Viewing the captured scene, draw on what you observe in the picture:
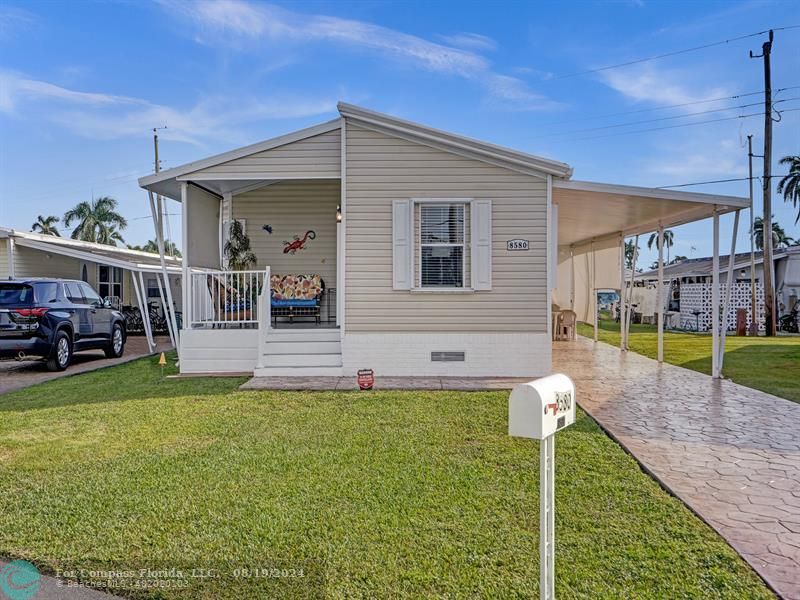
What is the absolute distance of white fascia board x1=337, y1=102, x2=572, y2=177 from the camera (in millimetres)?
7672

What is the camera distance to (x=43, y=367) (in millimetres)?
9734

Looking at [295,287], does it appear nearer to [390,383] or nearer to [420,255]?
[420,255]

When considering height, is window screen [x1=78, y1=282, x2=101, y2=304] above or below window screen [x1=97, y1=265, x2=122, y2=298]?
below

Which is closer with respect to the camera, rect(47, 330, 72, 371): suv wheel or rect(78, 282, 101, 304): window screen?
rect(47, 330, 72, 371): suv wheel

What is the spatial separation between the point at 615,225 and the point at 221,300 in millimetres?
7831

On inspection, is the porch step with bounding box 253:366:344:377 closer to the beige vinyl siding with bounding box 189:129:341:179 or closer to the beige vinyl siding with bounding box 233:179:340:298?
the beige vinyl siding with bounding box 233:179:340:298

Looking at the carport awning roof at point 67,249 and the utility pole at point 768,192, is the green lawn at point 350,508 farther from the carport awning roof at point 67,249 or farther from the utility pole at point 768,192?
the utility pole at point 768,192

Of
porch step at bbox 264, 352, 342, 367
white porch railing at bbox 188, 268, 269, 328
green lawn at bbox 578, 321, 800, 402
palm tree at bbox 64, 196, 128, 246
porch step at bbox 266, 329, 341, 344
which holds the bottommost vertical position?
green lawn at bbox 578, 321, 800, 402

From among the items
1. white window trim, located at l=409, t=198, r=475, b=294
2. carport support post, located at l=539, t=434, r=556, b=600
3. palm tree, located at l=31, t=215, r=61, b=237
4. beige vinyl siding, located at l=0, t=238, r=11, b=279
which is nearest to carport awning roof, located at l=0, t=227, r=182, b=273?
beige vinyl siding, located at l=0, t=238, r=11, b=279

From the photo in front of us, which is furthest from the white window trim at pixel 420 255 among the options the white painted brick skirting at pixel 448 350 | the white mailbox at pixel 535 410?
the white mailbox at pixel 535 410

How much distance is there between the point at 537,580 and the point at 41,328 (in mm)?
9132

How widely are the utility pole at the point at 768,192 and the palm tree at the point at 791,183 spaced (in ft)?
32.0

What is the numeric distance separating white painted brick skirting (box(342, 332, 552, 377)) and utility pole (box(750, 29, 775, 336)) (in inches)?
533

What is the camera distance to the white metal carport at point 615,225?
24.8ft
